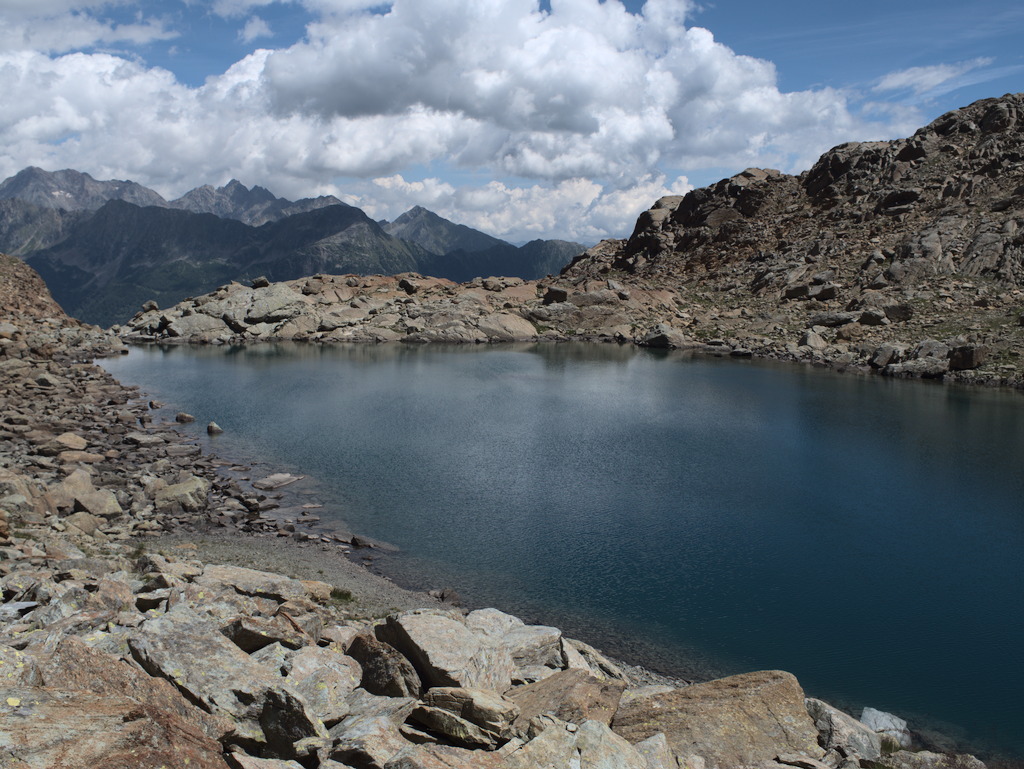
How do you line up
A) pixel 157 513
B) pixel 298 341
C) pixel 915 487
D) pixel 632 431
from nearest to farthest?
pixel 157 513, pixel 915 487, pixel 632 431, pixel 298 341

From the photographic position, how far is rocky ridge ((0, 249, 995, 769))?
869 cm

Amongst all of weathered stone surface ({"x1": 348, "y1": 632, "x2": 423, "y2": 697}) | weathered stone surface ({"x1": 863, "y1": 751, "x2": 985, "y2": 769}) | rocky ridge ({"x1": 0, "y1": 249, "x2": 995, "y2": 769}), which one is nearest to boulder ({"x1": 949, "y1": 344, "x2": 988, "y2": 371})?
rocky ridge ({"x1": 0, "y1": 249, "x2": 995, "y2": 769})

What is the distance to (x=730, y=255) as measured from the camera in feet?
473

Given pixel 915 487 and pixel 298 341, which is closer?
pixel 915 487

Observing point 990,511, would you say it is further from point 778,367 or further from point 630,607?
point 778,367

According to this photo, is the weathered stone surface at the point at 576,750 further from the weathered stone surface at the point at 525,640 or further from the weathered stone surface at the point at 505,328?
the weathered stone surface at the point at 505,328

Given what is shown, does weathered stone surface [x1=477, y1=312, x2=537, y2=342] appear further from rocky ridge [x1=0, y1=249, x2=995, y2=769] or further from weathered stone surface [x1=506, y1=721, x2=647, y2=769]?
weathered stone surface [x1=506, y1=721, x2=647, y2=769]

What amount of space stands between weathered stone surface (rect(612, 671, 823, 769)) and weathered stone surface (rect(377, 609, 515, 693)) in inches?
106

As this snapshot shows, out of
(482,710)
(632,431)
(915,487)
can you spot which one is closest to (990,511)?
(915,487)

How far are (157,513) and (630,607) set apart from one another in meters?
22.4

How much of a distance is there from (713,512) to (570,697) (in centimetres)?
2472

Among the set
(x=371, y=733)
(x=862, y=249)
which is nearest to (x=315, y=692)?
(x=371, y=733)

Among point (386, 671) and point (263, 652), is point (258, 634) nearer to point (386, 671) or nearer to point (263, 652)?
point (263, 652)

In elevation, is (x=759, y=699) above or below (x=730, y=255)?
below
